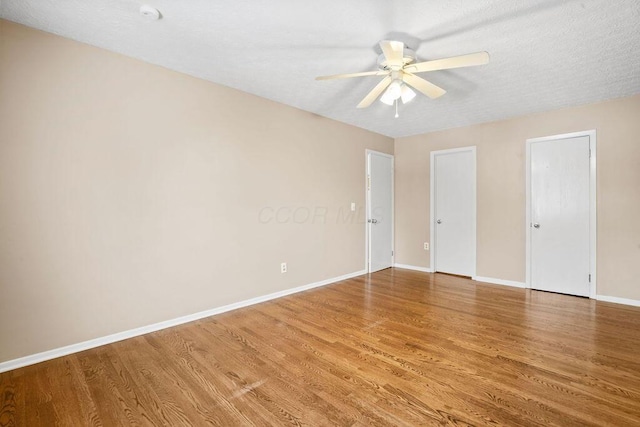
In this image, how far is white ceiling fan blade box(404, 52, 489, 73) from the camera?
195 centimetres

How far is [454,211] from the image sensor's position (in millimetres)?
4848

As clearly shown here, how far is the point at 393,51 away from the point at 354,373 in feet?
7.43

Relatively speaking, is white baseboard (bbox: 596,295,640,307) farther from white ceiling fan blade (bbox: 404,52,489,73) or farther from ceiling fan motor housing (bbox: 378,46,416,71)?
ceiling fan motor housing (bbox: 378,46,416,71)

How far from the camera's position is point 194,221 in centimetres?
299

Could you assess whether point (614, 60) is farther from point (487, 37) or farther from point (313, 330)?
point (313, 330)

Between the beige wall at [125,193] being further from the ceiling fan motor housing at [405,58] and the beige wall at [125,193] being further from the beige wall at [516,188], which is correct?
the beige wall at [516,188]

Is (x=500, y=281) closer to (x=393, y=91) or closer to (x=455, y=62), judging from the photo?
(x=393, y=91)

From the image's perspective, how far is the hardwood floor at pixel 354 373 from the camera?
166 cm

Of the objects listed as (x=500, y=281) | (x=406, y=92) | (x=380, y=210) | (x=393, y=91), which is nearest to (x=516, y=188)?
(x=500, y=281)

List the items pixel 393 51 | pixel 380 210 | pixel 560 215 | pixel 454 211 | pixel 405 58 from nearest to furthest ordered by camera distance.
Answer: pixel 393 51
pixel 405 58
pixel 560 215
pixel 454 211
pixel 380 210

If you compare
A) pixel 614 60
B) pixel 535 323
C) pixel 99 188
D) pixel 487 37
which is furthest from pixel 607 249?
pixel 99 188

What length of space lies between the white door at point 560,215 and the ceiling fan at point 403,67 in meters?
2.58

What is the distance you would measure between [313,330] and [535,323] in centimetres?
220

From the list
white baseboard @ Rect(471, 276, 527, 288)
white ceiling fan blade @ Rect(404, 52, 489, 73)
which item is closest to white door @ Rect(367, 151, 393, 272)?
white baseboard @ Rect(471, 276, 527, 288)
